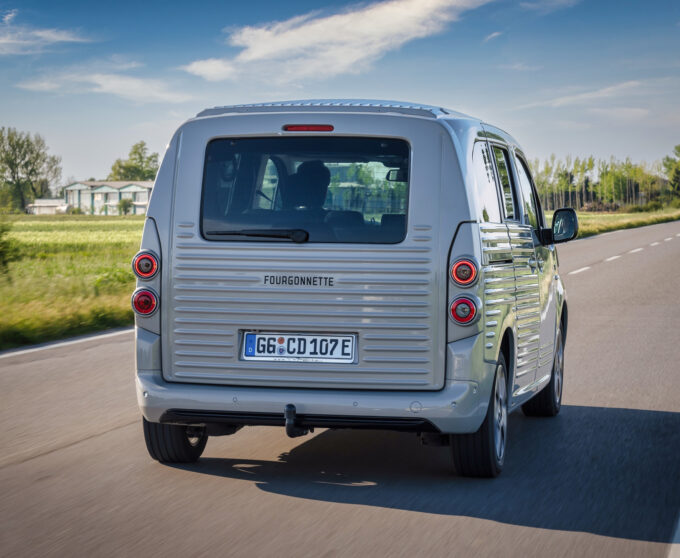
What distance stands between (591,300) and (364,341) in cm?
1206

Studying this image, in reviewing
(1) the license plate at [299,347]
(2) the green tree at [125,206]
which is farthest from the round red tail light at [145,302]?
(2) the green tree at [125,206]

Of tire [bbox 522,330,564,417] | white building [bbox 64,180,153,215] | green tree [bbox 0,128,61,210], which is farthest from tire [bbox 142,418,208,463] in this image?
white building [bbox 64,180,153,215]

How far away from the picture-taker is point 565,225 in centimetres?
723

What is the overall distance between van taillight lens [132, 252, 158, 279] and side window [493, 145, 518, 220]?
81.2 inches

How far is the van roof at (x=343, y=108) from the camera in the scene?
209 inches

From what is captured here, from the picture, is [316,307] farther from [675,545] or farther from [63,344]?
[63,344]

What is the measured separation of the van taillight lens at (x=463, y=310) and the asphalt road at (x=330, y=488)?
88cm

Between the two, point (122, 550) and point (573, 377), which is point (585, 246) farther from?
point (122, 550)

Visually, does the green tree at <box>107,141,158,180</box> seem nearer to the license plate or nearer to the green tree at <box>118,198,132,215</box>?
the green tree at <box>118,198,132,215</box>

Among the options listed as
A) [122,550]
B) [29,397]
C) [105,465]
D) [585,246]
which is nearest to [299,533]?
[122,550]

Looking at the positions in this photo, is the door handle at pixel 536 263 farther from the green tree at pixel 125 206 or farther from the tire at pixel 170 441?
the green tree at pixel 125 206

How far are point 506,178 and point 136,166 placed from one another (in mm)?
185186

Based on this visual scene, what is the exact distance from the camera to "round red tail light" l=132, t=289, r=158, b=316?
534cm

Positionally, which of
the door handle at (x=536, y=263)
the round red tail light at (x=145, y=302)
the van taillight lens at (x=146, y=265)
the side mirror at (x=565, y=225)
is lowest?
the round red tail light at (x=145, y=302)
